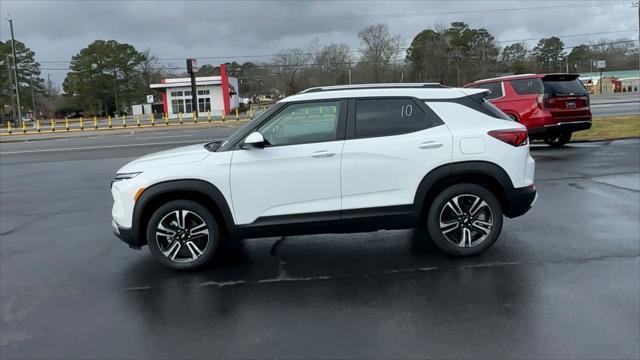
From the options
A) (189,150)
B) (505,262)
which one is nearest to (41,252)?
(189,150)

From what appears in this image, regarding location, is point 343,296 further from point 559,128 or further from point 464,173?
point 559,128

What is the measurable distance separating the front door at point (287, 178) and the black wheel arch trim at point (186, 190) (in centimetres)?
10

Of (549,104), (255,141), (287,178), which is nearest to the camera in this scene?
(255,141)

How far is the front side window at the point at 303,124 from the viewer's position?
212 inches

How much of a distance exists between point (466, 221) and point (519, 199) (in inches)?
22.9

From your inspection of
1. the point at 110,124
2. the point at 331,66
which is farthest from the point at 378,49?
the point at 110,124

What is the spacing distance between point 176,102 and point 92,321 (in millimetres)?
67212

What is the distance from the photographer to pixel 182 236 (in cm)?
546

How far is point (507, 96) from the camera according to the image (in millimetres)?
13906

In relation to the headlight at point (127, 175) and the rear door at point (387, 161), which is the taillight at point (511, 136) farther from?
the headlight at point (127, 175)

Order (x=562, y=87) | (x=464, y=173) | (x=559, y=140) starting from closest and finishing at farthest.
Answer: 1. (x=464, y=173)
2. (x=562, y=87)
3. (x=559, y=140)

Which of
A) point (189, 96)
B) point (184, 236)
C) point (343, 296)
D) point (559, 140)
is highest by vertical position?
point (189, 96)

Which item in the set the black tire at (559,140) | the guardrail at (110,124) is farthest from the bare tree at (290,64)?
the black tire at (559,140)

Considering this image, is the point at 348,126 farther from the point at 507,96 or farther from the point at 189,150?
the point at 507,96
